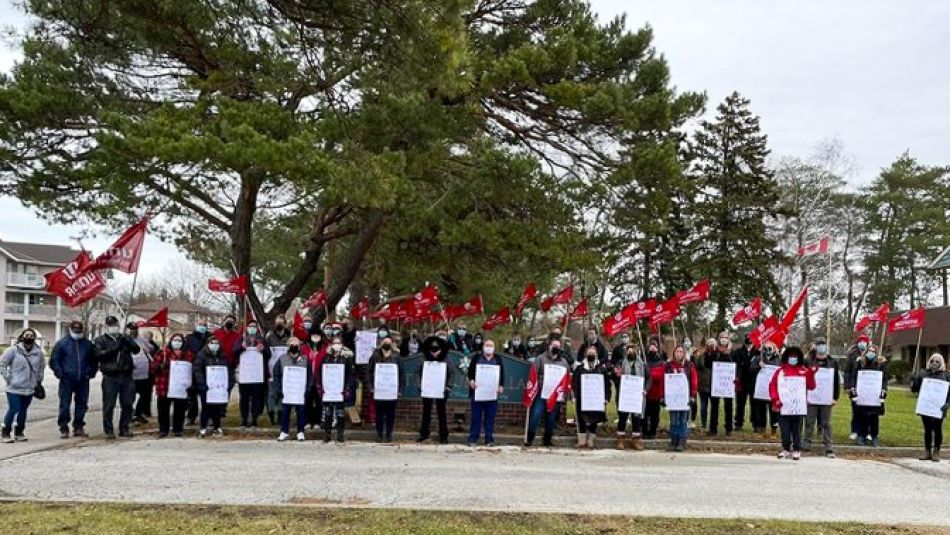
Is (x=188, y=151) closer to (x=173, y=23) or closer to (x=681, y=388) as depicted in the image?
(x=173, y=23)

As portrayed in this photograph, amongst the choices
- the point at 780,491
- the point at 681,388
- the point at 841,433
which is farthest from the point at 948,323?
the point at 780,491

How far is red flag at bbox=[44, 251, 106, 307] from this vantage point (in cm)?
1316

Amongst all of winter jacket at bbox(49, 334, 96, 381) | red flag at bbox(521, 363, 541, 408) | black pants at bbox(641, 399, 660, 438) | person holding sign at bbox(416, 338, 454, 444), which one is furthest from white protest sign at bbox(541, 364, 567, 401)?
winter jacket at bbox(49, 334, 96, 381)

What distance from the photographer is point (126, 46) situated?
525 inches

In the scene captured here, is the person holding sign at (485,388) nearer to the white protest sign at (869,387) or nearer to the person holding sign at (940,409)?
the white protest sign at (869,387)

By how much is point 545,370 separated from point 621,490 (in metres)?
4.31

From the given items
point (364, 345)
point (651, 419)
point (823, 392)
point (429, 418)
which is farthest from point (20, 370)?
point (823, 392)

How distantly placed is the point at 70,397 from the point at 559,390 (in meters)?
8.50

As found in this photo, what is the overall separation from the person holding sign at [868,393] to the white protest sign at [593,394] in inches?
194

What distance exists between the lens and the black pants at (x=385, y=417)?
45.4 feet

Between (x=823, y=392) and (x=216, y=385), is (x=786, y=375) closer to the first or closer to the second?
(x=823, y=392)

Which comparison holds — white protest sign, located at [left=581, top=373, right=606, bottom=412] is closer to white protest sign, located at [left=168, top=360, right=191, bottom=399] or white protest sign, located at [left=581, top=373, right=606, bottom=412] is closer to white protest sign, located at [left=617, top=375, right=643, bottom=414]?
white protest sign, located at [left=617, top=375, right=643, bottom=414]

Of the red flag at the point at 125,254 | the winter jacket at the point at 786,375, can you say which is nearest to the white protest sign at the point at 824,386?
the winter jacket at the point at 786,375

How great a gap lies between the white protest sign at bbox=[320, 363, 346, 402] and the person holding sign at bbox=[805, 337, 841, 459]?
802 cm
